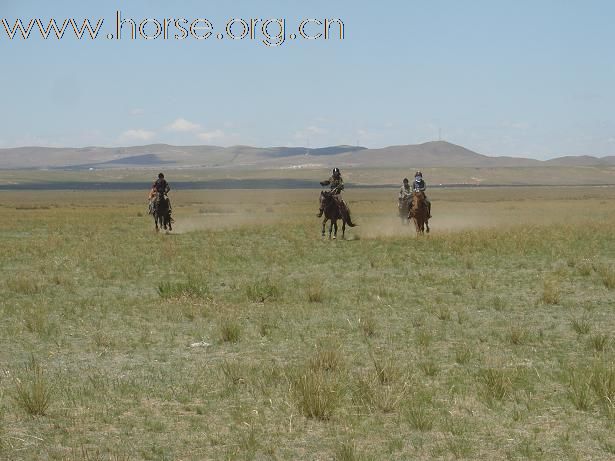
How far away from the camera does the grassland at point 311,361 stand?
7383mm

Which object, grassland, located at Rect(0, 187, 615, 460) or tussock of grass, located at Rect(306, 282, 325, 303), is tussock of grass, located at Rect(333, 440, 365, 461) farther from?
tussock of grass, located at Rect(306, 282, 325, 303)

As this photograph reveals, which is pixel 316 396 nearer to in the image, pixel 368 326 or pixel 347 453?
pixel 347 453

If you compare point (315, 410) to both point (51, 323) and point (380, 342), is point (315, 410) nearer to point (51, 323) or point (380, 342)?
point (380, 342)

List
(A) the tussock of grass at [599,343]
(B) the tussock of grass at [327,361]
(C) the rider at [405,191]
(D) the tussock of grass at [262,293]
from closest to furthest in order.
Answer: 1. (B) the tussock of grass at [327,361]
2. (A) the tussock of grass at [599,343]
3. (D) the tussock of grass at [262,293]
4. (C) the rider at [405,191]

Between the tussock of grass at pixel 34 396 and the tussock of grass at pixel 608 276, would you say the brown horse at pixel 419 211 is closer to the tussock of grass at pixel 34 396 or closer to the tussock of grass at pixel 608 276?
the tussock of grass at pixel 608 276

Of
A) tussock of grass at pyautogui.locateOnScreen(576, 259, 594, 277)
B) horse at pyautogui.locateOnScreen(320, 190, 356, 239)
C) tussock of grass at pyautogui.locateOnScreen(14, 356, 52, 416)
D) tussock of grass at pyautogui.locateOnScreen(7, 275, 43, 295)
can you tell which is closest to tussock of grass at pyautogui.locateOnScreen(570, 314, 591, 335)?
tussock of grass at pyautogui.locateOnScreen(576, 259, 594, 277)

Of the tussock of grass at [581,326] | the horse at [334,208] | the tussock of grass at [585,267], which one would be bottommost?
the tussock of grass at [585,267]

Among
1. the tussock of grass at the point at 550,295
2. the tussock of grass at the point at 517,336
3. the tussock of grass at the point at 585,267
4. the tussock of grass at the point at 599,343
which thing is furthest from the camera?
the tussock of grass at the point at 585,267

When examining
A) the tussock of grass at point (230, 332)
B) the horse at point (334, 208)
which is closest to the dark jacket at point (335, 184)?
the horse at point (334, 208)

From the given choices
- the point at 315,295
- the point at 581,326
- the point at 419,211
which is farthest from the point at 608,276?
the point at 419,211

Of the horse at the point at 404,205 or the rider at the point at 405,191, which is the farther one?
the horse at the point at 404,205

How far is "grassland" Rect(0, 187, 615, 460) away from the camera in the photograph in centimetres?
738

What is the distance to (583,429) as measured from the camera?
7.54 meters

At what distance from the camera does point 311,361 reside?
9938 mm
